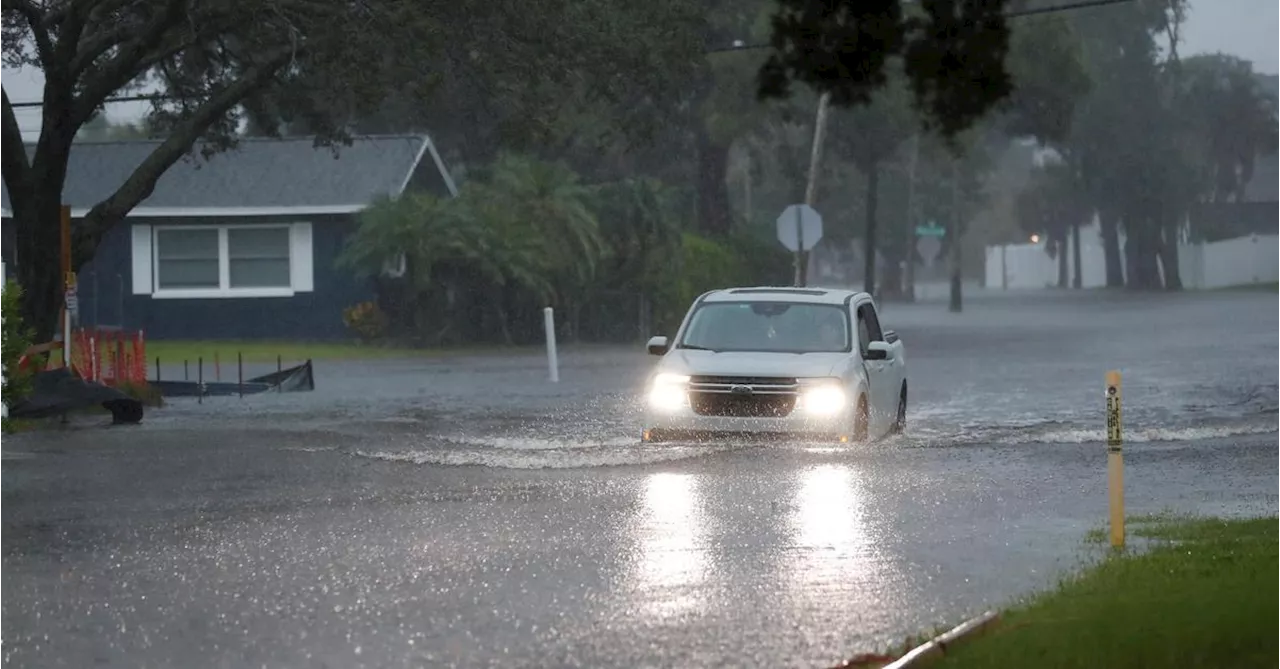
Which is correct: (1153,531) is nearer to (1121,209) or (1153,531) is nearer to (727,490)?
(727,490)

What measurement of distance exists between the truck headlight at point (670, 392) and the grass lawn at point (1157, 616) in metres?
7.43

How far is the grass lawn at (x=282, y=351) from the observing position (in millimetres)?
43062

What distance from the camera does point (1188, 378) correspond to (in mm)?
31172

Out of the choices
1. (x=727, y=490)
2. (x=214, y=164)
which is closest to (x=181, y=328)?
(x=214, y=164)

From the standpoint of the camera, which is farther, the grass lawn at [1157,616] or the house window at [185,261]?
the house window at [185,261]

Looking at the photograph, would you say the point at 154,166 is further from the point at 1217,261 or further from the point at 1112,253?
the point at 1112,253

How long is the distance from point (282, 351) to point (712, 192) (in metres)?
18.5

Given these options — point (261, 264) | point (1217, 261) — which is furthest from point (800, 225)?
point (1217, 261)

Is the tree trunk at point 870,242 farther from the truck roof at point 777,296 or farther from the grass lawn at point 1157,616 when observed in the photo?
the grass lawn at point 1157,616

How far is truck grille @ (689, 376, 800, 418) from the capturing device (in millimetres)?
19453

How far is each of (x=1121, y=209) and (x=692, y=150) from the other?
37.4m

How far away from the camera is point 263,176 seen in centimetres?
4997

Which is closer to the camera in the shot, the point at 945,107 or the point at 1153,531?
the point at 1153,531

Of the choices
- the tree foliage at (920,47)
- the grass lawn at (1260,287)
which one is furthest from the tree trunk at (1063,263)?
the tree foliage at (920,47)
